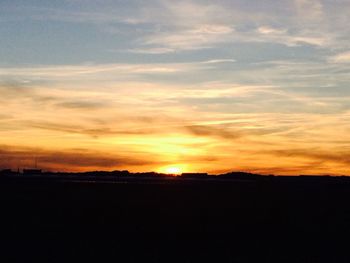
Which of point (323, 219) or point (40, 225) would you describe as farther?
point (323, 219)

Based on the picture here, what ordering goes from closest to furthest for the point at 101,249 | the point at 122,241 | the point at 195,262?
the point at 195,262 < the point at 101,249 < the point at 122,241

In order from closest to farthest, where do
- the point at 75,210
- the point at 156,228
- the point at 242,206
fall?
the point at 156,228
the point at 75,210
the point at 242,206

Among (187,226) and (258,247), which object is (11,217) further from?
(258,247)

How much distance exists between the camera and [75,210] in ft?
169

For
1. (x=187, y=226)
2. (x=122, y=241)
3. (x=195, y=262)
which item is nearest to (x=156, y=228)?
(x=187, y=226)

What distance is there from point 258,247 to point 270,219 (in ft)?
40.3

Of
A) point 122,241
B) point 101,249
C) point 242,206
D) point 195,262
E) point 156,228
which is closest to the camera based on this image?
point 195,262

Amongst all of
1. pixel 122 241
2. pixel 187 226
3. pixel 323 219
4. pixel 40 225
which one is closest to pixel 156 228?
pixel 187 226

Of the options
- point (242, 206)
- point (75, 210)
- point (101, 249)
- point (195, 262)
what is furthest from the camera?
point (242, 206)

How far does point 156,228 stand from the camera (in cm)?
4181

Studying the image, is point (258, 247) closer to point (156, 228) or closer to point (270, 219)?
point (156, 228)

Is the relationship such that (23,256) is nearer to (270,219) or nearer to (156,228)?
(156,228)

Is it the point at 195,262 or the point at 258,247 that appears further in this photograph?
the point at 258,247

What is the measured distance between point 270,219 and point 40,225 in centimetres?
1792
